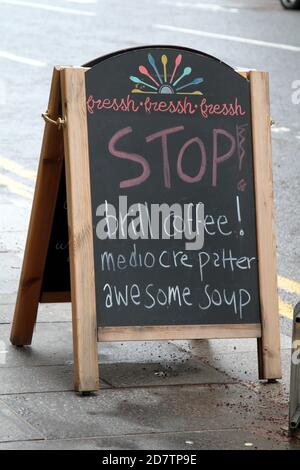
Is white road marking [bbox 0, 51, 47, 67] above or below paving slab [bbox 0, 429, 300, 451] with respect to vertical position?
above

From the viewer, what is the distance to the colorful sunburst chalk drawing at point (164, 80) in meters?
5.54

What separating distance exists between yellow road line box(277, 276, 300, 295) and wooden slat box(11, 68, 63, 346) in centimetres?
211

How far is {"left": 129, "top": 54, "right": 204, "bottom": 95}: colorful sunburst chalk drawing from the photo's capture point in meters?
5.54

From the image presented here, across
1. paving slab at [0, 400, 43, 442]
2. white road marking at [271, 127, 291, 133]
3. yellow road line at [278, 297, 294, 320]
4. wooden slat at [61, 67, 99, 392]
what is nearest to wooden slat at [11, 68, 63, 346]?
wooden slat at [61, 67, 99, 392]

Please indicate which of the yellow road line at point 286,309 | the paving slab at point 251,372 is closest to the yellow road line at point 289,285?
the yellow road line at point 286,309

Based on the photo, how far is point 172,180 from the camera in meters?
5.59

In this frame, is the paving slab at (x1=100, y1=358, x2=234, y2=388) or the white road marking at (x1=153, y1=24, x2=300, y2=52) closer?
the paving slab at (x1=100, y1=358, x2=234, y2=388)

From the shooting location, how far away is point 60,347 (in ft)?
20.0

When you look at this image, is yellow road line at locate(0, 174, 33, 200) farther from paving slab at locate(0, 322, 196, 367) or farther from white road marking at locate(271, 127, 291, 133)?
paving slab at locate(0, 322, 196, 367)

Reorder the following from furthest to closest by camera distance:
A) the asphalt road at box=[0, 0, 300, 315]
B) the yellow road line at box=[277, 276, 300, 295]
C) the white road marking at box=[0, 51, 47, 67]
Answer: the white road marking at box=[0, 51, 47, 67], the asphalt road at box=[0, 0, 300, 315], the yellow road line at box=[277, 276, 300, 295]

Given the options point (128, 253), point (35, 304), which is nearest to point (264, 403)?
point (128, 253)

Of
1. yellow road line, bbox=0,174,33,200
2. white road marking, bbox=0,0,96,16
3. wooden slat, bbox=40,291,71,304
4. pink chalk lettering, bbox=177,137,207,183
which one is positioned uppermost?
white road marking, bbox=0,0,96,16

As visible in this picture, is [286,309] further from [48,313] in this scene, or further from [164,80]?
[164,80]

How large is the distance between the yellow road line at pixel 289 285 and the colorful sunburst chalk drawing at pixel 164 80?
7.37 ft
